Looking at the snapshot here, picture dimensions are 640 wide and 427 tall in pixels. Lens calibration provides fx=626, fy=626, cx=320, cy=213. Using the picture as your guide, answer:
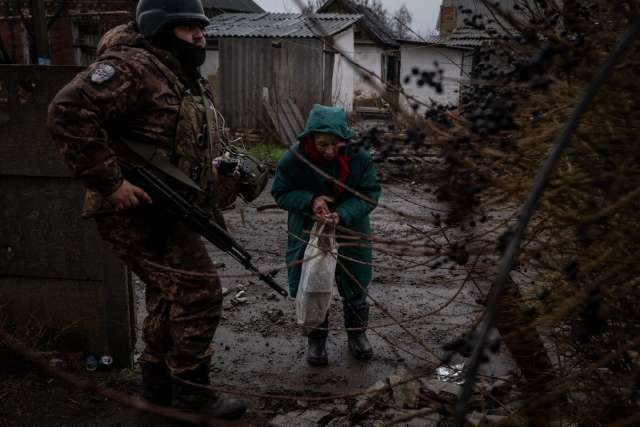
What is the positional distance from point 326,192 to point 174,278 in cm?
124

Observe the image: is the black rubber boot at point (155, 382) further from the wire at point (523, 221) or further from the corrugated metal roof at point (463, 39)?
the wire at point (523, 221)

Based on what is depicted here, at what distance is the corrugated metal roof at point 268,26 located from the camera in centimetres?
1548

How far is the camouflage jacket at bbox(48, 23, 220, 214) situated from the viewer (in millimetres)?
2523

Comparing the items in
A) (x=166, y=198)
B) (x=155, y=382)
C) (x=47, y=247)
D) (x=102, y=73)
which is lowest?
(x=155, y=382)

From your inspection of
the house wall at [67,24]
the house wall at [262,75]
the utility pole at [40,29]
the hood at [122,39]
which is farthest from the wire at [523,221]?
the house wall at [67,24]

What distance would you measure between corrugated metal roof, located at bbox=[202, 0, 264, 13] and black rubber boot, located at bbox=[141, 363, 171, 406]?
2042 cm

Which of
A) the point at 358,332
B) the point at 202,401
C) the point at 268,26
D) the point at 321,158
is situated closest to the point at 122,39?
the point at 321,158

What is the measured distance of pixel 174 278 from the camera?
279 cm

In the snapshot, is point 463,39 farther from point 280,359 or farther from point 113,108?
point 280,359

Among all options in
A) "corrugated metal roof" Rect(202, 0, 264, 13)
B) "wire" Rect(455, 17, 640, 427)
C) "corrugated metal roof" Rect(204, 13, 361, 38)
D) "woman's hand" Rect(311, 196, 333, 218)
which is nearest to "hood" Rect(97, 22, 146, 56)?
"woman's hand" Rect(311, 196, 333, 218)

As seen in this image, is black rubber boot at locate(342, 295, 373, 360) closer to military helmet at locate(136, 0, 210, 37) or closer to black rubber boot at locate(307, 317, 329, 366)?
black rubber boot at locate(307, 317, 329, 366)

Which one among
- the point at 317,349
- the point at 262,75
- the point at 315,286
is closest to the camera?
the point at 315,286

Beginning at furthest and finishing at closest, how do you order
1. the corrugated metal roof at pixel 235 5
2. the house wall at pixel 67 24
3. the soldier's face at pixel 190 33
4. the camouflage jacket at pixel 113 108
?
the corrugated metal roof at pixel 235 5
the house wall at pixel 67 24
the soldier's face at pixel 190 33
the camouflage jacket at pixel 113 108

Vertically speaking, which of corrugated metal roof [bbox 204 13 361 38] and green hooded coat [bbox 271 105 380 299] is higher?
corrugated metal roof [bbox 204 13 361 38]
